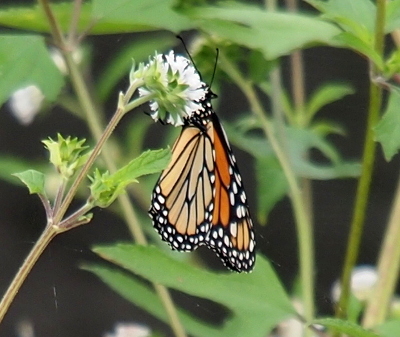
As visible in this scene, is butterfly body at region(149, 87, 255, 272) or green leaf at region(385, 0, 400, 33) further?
butterfly body at region(149, 87, 255, 272)

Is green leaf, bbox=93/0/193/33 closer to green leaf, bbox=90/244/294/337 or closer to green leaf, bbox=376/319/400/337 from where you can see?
green leaf, bbox=90/244/294/337

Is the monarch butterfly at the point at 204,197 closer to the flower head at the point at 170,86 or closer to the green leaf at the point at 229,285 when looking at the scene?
the green leaf at the point at 229,285

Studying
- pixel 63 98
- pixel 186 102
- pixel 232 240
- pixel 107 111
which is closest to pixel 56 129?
pixel 107 111

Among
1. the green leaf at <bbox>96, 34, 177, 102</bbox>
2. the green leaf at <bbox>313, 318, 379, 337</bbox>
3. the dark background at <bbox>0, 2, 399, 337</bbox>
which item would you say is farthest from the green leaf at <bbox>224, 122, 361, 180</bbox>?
the dark background at <bbox>0, 2, 399, 337</bbox>

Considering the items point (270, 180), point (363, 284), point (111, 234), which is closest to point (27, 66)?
point (270, 180)

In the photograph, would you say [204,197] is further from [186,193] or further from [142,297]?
[142,297]

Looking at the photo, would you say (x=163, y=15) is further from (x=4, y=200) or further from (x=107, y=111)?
(x=4, y=200)
